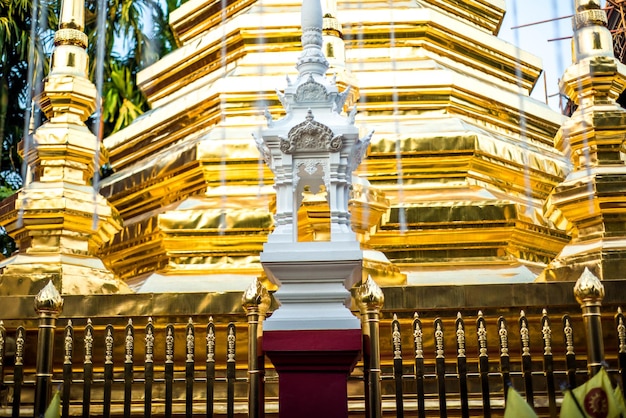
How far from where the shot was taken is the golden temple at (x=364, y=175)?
551 cm

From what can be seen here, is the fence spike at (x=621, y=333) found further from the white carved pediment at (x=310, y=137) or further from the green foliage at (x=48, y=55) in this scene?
the green foliage at (x=48, y=55)

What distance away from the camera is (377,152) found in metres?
6.71

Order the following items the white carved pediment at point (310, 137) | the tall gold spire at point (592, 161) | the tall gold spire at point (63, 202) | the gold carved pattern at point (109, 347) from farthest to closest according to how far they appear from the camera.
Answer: the tall gold spire at point (63, 202) < the tall gold spire at point (592, 161) < the white carved pediment at point (310, 137) < the gold carved pattern at point (109, 347)

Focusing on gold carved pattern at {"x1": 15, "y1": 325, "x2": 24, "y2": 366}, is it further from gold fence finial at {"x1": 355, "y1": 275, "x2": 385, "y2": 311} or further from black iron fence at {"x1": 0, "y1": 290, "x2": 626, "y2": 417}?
gold fence finial at {"x1": 355, "y1": 275, "x2": 385, "y2": 311}

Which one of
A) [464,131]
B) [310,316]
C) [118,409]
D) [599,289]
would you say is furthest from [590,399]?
[464,131]

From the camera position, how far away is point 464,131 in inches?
268

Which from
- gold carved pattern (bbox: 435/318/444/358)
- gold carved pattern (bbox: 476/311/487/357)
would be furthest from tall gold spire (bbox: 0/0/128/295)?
gold carved pattern (bbox: 476/311/487/357)

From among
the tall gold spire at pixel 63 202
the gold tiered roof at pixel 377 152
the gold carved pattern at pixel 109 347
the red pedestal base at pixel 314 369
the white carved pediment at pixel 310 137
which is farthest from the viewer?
the gold tiered roof at pixel 377 152

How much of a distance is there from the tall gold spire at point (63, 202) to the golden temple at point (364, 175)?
0.04 feet

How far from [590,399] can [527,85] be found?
5.13m

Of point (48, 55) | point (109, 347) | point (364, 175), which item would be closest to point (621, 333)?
point (109, 347)

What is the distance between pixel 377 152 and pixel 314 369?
2861mm

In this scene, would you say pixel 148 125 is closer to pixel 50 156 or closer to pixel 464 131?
pixel 50 156

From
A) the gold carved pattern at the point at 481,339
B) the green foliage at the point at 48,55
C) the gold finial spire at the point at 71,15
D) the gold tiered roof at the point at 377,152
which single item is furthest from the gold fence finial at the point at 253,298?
the green foliage at the point at 48,55
